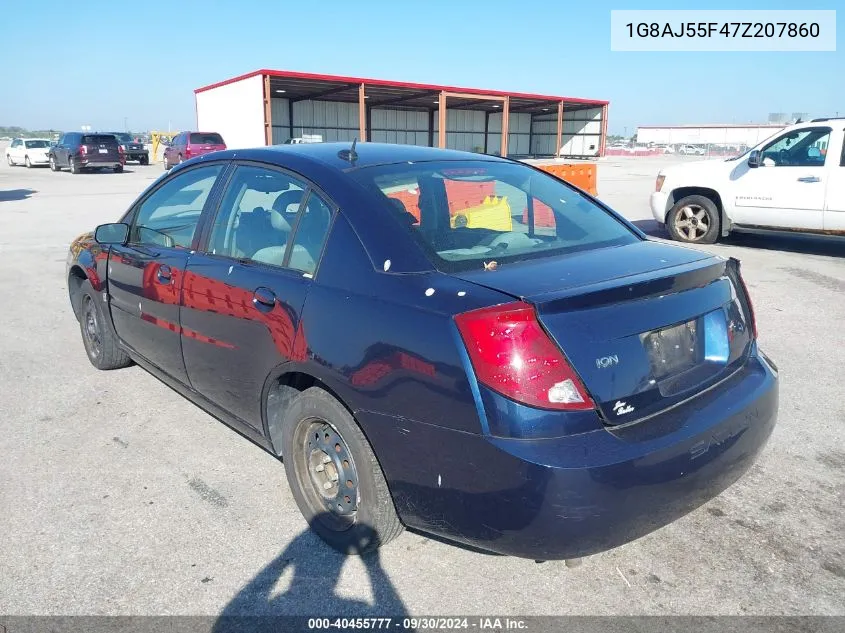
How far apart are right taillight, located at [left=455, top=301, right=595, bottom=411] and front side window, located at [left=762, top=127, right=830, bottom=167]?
8.63 m

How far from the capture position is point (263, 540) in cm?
289

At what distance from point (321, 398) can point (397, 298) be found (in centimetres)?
56

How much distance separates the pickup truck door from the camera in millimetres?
8820

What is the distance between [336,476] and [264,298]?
Answer: 0.80 metres

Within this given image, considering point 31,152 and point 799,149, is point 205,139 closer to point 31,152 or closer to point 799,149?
point 31,152

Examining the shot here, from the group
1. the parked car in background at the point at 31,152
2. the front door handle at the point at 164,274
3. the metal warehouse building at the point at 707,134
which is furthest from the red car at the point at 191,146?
the metal warehouse building at the point at 707,134

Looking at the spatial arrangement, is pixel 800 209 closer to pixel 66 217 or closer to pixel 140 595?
pixel 140 595

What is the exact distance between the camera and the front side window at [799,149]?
355 inches

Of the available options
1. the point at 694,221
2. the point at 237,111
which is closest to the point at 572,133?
the point at 237,111

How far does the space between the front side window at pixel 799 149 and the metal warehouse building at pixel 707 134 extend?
2521 inches

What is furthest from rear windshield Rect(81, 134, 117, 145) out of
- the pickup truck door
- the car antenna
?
the car antenna

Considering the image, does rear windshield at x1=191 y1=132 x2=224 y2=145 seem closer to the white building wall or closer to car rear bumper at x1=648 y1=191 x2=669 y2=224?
the white building wall

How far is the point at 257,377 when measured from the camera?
3.01 m

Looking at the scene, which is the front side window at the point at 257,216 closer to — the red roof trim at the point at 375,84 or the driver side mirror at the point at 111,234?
the driver side mirror at the point at 111,234
